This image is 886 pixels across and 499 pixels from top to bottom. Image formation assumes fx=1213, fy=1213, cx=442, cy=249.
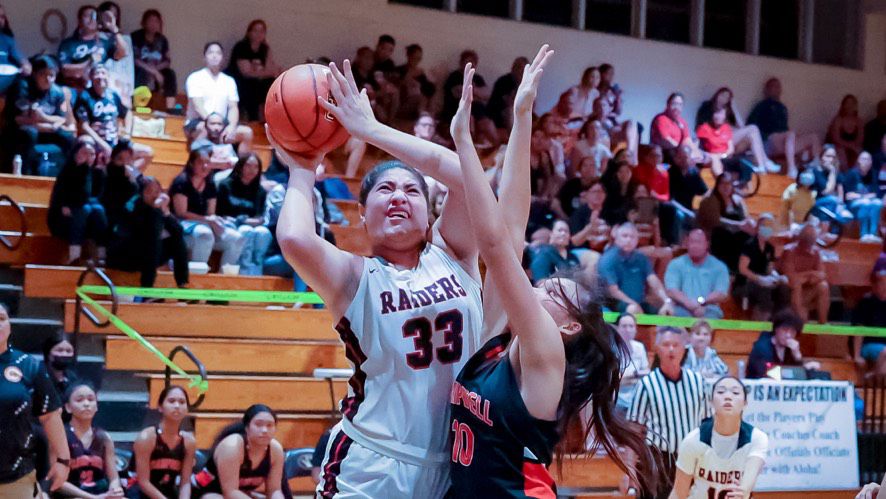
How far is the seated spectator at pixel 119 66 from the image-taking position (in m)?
10.8

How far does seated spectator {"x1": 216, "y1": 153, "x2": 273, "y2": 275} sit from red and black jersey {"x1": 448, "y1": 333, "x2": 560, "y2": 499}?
22.2 feet

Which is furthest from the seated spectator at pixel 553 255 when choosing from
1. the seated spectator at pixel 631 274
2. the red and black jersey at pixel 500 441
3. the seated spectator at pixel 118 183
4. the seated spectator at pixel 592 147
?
the red and black jersey at pixel 500 441

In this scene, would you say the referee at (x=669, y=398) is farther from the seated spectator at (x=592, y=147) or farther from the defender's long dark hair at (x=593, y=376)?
the seated spectator at (x=592, y=147)

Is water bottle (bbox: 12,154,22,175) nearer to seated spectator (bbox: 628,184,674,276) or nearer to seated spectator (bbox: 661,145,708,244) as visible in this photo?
seated spectator (bbox: 628,184,674,276)

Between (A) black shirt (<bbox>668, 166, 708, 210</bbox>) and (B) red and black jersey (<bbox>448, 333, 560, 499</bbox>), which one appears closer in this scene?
(B) red and black jersey (<bbox>448, 333, 560, 499</bbox>)

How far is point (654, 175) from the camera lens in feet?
41.5

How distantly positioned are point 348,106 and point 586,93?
35.4 feet

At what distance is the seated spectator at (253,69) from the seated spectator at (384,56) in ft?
3.74

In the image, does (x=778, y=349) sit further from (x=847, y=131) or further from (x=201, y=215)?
(x=847, y=131)

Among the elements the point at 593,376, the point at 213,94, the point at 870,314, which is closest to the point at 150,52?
the point at 213,94

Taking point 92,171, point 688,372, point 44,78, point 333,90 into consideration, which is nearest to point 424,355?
point 333,90

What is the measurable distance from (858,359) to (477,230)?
9.75 m

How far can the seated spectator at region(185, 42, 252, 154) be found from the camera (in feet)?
35.9

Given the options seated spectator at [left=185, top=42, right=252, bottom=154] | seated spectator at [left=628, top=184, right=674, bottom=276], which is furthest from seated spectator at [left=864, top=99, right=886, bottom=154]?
seated spectator at [left=185, top=42, right=252, bottom=154]
